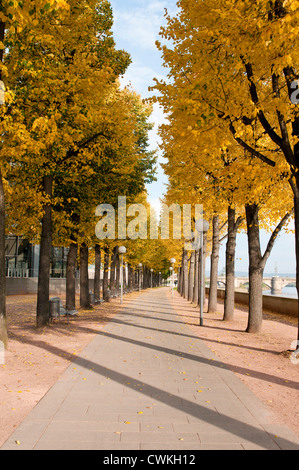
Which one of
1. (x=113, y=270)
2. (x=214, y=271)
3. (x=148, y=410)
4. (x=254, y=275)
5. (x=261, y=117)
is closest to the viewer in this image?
(x=148, y=410)

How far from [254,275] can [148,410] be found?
8.36 metres

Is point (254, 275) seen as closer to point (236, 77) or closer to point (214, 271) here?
point (236, 77)

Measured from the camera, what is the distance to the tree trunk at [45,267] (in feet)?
40.9

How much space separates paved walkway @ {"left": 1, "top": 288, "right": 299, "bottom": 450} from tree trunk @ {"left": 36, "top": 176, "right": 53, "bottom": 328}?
409 centimetres

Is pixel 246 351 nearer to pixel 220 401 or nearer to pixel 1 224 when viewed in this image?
pixel 220 401

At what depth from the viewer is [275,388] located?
257 inches

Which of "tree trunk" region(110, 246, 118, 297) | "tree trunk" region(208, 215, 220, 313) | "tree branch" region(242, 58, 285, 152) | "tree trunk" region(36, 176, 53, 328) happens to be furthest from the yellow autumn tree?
"tree trunk" region(110, 246, 118, 297)

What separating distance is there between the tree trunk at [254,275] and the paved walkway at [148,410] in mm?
4306

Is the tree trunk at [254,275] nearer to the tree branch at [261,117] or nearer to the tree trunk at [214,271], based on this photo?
the tree branch at [261,117]

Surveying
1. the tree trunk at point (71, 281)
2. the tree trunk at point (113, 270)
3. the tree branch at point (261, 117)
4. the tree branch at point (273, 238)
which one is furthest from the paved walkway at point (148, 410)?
the tree trunk at point (113, 270)

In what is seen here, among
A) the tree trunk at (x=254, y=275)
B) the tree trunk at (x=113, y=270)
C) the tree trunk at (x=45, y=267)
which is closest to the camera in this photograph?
the tree trunk at (x=45, y=267)

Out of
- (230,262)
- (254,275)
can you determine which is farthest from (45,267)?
(230,262)

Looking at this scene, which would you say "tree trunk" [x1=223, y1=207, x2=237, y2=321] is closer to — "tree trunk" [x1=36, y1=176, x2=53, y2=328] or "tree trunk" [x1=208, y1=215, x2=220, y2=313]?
"tree trunk" [x1=208, y1=215, x2=220, y2=313]

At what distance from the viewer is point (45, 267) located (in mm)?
12711
